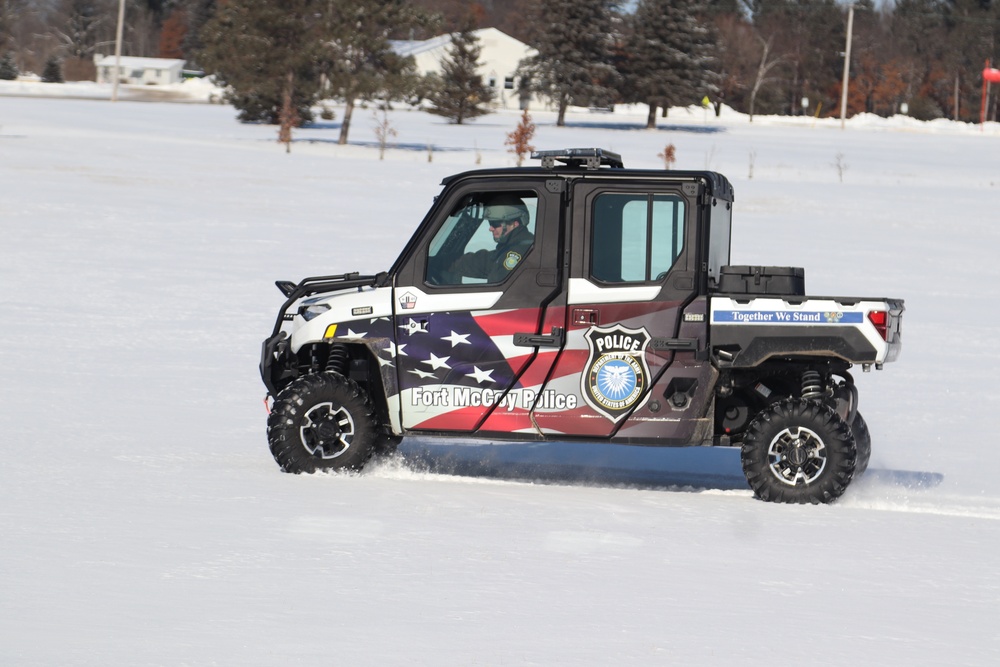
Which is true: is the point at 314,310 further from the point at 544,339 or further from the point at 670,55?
the point at 670,55

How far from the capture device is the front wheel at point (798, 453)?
26.3ft

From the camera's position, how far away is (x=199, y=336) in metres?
15.5

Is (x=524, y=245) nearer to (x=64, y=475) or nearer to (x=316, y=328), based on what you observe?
(x=316, y=328)

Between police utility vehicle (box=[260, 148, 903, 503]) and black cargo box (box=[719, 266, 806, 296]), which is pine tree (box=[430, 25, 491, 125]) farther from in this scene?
black cargo box (box=[719, 266, 806, 296])

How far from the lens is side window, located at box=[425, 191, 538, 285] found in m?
8.38

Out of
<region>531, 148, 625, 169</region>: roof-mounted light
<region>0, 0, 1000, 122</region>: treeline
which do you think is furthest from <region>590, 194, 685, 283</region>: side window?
<region>0, 0, 1000, 122</region>: treeline

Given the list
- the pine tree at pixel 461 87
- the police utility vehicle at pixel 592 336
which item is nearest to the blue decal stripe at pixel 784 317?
the police utility vehicle at pixel 592 336

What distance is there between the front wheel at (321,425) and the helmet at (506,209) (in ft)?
4.52

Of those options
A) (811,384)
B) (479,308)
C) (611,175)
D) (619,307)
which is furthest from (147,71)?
(811,384)

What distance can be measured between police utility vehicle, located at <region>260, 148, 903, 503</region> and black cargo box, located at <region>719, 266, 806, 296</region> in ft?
0.04

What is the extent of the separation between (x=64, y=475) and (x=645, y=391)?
3.58 m

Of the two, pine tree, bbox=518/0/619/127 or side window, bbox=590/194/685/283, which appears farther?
pine tree, bbox=518/0/619/127

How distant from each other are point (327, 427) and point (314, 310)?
0.75 meters

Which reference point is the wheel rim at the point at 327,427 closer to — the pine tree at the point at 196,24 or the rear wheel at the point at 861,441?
the rear wheel at the point at 861,441
